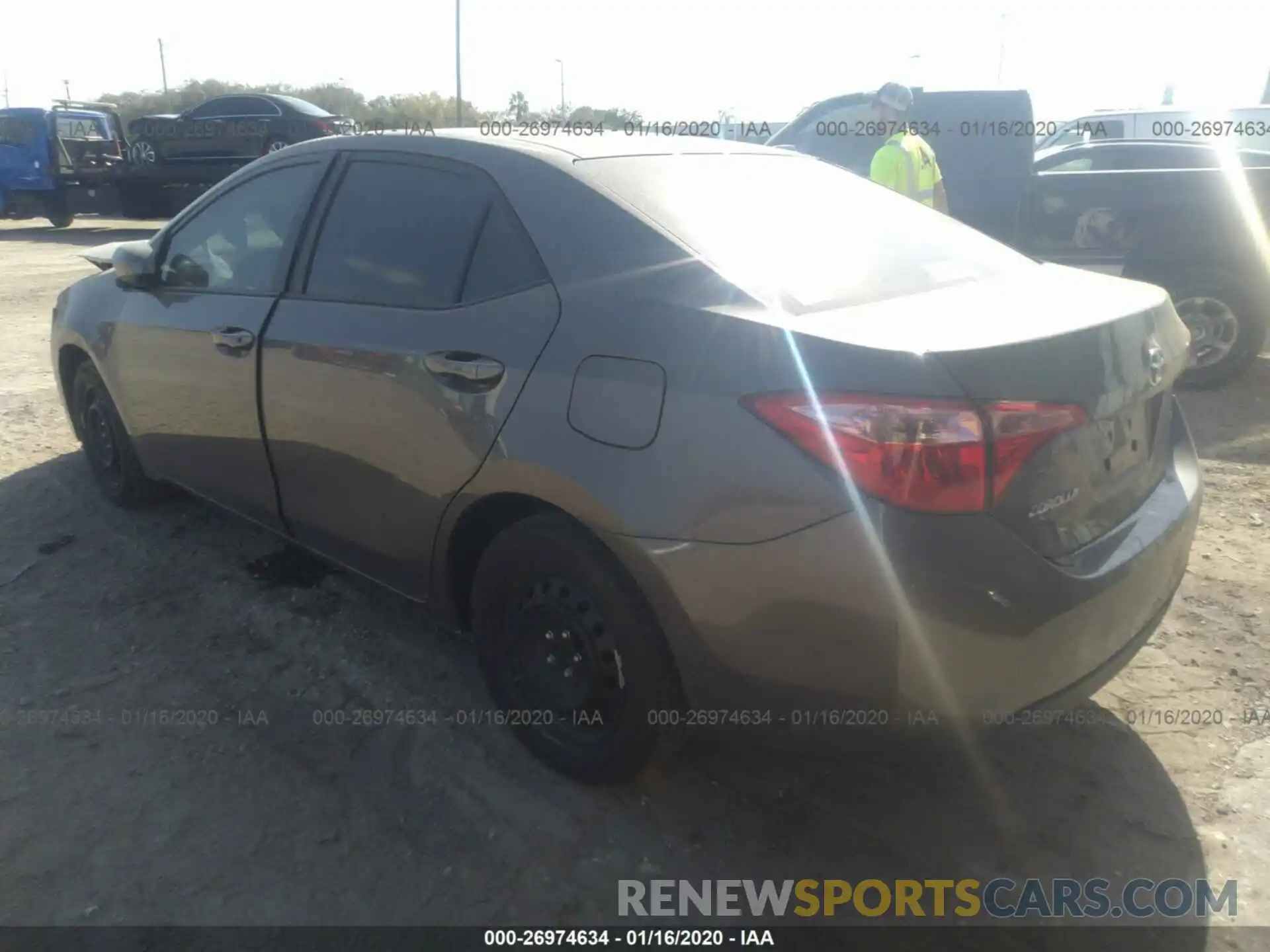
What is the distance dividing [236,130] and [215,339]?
46.6ft

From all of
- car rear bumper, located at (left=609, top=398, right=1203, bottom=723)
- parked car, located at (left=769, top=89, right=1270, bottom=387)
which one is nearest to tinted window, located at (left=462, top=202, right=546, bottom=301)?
car rear bumper, located at (left=609, top=398, right=1203, bottom=723)

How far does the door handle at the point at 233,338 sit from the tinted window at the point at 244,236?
0.50 ft

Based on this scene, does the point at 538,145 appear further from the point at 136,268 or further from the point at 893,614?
the point at 136,268

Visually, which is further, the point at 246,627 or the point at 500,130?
the point at 246,627

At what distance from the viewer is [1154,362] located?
243 cm

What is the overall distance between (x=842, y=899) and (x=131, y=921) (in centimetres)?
162

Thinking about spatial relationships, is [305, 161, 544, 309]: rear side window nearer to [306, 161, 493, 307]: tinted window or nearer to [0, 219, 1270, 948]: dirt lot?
[306, 161, 493, 307]: tinted window

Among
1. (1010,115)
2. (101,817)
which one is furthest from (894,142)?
(101,817)

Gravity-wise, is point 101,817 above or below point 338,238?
below

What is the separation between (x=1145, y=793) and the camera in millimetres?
2672

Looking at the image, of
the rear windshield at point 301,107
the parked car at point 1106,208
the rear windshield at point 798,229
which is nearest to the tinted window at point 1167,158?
the parked car at point 1106,208

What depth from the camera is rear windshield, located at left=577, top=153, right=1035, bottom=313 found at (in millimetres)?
2404

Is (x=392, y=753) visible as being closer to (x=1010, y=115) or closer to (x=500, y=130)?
(x=500, y=130)

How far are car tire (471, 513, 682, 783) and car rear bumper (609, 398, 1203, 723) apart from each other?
0.09 metres
